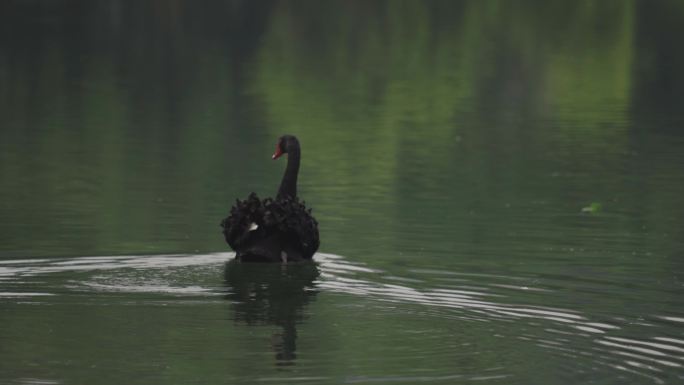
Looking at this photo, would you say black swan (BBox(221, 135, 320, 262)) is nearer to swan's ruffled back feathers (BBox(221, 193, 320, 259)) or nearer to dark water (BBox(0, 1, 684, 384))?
swan's ruffled back feathers (BBox(221, 193, 320, 259))

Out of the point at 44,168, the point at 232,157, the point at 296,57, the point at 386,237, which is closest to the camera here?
the point at 386,237

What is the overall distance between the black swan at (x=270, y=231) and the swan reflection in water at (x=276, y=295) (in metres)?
0.09

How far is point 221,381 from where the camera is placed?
8.98 meters

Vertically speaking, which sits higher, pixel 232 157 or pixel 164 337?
pixel 232 157

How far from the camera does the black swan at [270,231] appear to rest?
13258 millimetres

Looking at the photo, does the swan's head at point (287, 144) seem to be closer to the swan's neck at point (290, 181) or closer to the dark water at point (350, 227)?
the swan's neck at point (290, 181)

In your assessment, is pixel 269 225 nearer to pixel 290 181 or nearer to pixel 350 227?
pixel 290 181

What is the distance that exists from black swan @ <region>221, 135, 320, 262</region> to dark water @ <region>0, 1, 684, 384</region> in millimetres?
153

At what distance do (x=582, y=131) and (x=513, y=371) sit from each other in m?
18.9

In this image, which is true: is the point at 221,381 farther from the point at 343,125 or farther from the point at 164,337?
the point at 343,125

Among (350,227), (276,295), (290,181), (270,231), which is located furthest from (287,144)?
(276,295)

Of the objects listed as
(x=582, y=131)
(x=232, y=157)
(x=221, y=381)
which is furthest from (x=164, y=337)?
(x=582, y=131)

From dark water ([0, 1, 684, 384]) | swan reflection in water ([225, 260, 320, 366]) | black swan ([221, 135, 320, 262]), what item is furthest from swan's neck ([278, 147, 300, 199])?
swan reflection in water ([225, 260, 320, 366])

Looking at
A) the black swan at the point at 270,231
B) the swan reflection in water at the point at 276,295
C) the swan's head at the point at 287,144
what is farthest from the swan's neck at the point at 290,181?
the swan reflection in water at the point at 276,295
